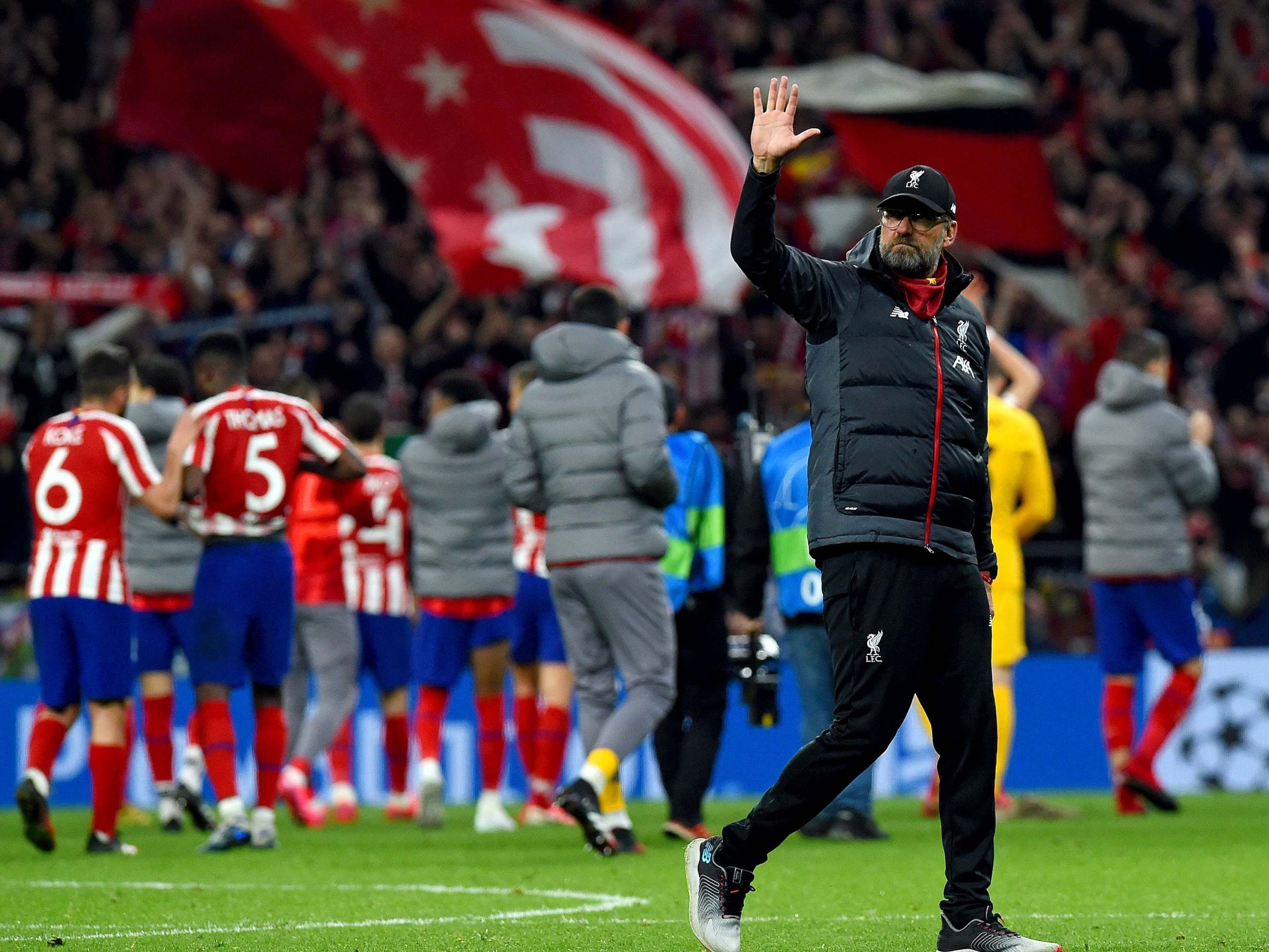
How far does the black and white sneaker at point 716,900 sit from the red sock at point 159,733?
594 centimetres

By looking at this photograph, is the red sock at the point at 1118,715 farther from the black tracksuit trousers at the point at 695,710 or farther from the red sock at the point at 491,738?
the red sock at the point at 491,738

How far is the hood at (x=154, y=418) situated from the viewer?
35.1 feet

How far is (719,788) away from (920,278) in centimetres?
879

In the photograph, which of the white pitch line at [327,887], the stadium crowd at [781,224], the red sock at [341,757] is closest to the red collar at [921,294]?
the white pitch line at [327,887]

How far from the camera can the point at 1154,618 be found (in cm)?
1125

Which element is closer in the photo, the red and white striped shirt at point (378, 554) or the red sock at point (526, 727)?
the red sock at point (526, 727)

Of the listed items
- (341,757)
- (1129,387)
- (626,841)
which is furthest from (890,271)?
(341,757)

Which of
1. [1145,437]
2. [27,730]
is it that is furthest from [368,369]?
[1145,437]

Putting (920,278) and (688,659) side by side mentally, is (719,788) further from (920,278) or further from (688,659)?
(920,278)

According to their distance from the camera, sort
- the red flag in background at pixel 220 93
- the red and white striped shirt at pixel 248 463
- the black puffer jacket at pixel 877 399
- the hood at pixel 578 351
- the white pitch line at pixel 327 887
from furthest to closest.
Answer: the red flag in background at pixel 220 93 → the red and white striped shirt at pixel 248 463 → the hood at pixel 578 351 → the white pitch line at pixel 327 887 → the black puffer jacket at pixel 877 399

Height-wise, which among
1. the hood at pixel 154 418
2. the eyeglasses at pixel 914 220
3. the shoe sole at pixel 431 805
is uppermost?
the eyeglasses at pixel 914 220

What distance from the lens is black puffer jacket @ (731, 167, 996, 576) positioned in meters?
5.36

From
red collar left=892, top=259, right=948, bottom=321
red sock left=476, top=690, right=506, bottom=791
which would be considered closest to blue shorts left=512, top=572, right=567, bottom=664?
red sock left=476, top=690, right=506, bottom=791

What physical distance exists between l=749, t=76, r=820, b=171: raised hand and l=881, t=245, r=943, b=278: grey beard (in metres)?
0.41
